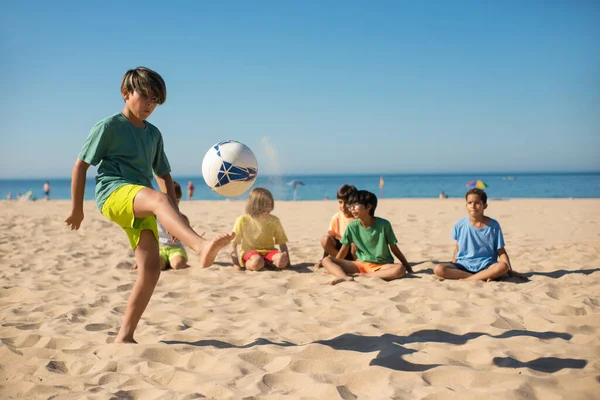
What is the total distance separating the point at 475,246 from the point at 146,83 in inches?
156

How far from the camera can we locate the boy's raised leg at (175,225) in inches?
97.2

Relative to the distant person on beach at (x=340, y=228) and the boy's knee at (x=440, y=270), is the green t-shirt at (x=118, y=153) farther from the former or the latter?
the boy's knee at (x=440, y=270)

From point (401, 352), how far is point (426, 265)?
10.9 feet

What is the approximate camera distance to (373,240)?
5633 millimetres

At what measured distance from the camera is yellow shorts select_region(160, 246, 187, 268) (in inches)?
240

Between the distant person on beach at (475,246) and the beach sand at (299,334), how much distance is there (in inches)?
12.6

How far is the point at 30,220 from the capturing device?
10.7 metres

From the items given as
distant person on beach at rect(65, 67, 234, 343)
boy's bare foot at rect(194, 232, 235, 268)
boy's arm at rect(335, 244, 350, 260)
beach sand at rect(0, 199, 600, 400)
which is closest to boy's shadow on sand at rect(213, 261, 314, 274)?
beach sand at rect(0, 199, 600, 400)

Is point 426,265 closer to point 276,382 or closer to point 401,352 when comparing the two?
point 401,352

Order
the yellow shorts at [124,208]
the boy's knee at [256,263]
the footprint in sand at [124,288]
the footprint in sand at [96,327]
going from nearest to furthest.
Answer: the yellow shorts at [124,208]
the footprint in sand at [96,327]
the footprint in sand at [124,288]
the boy's knee at [256,263]

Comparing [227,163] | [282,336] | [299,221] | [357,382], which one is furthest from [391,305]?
[299,221]

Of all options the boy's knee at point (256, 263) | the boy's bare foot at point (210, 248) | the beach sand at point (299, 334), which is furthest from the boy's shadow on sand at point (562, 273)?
the boy's bare foot at point (210, 248)

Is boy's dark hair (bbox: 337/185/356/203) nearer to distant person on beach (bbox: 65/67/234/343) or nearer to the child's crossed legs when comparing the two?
the child's crossed legs

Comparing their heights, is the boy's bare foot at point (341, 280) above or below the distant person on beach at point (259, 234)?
below
